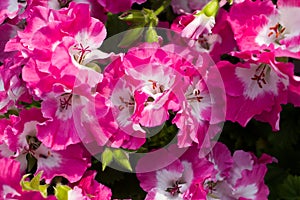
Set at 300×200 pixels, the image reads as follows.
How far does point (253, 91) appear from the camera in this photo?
1195 mm

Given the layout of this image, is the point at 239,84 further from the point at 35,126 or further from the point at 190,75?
the point at 35,126

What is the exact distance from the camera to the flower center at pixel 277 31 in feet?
3.88

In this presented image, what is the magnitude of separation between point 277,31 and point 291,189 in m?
0.41

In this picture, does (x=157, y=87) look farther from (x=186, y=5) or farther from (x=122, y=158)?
(x=186, y=5)

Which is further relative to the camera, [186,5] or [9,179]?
[186,5]

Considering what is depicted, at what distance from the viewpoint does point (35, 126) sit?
1159 mm

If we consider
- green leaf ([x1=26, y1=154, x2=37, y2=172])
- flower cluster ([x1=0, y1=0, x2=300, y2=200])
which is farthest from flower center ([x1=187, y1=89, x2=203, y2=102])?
green leaf ([x1=26, y1=154, x2=37, y2=172])

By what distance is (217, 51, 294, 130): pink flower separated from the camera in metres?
1.16

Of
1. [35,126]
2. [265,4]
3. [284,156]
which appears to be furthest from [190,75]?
[284,156]

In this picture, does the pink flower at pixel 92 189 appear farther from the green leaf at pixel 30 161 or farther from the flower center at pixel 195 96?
the flower center at pixel 195 96

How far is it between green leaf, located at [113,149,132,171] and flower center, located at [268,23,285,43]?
36 centimetres

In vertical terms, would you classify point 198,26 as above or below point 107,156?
above

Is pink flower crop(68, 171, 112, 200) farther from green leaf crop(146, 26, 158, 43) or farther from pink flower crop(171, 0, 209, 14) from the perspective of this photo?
pink flower crop(171, 0, 209, 14)

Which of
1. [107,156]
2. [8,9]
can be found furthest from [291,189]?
[8,9]
